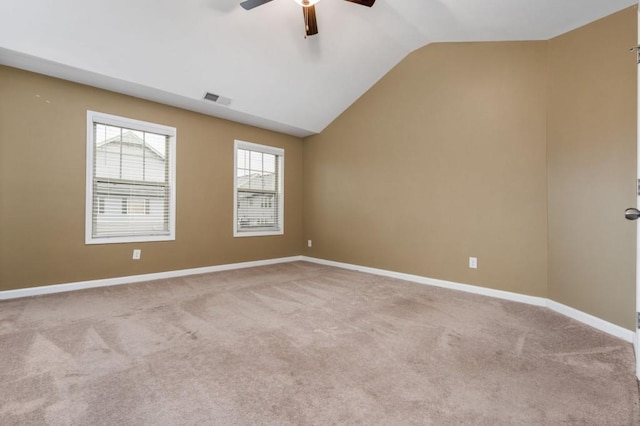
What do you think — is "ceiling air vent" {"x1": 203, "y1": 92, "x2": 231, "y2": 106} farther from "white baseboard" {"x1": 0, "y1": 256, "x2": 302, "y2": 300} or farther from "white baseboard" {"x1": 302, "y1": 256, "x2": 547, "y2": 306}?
"white baseboard" {"x1": 302, "y1": 256, "x2": 547, "y2": 306}

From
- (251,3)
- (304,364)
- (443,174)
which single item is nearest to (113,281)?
(304,364)

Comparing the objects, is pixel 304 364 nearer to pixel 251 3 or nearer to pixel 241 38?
pixel 251 3

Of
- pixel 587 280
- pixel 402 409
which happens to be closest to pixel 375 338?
pixel 402 409

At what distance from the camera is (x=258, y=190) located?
5.28m

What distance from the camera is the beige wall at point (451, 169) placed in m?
3.16

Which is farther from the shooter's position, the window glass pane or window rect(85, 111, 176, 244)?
the window glass pane

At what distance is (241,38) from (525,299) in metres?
4.15

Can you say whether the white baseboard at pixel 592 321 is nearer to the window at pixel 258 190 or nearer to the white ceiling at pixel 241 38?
the white ceiling at pixel 241 38

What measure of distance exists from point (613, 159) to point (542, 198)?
696mm

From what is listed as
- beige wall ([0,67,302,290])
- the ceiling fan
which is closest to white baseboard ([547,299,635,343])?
the ceiling fan

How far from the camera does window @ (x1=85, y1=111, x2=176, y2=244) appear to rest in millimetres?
3674

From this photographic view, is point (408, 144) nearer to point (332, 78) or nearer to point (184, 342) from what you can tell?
point (332, 78)

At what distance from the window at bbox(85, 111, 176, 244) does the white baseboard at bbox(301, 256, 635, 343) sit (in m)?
2.93

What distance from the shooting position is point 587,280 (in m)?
2.63
